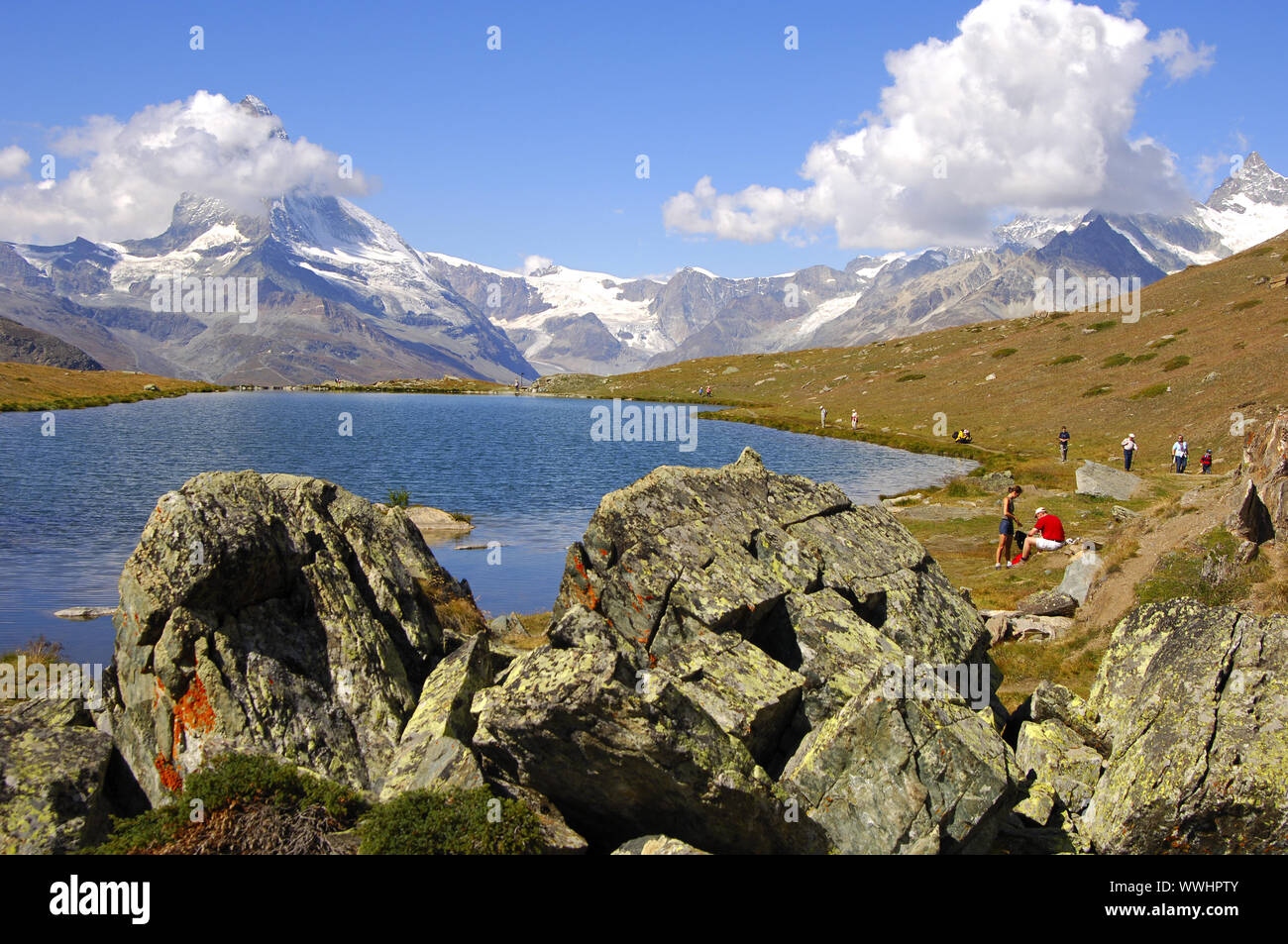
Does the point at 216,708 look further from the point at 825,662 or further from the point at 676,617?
the point at 825,662

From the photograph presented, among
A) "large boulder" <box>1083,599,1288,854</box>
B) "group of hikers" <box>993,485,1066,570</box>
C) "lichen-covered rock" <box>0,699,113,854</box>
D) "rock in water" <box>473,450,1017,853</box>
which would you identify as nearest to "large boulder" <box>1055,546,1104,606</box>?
"group of hikers" <box>993,485,1066,570</box>

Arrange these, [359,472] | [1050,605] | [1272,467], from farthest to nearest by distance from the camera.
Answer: [359,472] < [1050,605] < [1272,467]

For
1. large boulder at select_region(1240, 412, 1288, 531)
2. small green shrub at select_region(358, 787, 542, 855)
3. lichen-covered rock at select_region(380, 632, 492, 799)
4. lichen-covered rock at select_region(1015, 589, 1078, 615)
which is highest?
large boulder at select_region(1240, 412, 1288, 531)

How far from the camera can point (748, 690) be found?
14.5 metres

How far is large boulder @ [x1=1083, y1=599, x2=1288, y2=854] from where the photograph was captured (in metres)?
12.2

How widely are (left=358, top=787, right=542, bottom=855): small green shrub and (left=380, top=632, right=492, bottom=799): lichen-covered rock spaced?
1.88 feet

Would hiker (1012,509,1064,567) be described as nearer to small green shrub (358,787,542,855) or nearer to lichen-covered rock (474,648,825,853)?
lichen-covered rock (474,648,825,853)

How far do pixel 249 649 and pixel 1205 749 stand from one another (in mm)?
16171

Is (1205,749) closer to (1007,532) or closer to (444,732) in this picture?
(444,732)

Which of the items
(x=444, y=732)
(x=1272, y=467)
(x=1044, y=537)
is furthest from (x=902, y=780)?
(x=1044, y=537)

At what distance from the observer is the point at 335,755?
14.3 meters

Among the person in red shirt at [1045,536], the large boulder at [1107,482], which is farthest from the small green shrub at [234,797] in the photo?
the large boulder at [1107,482]

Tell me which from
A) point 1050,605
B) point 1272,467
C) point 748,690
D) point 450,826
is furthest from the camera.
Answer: point 1050,605

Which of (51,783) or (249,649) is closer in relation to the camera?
(51,783)
